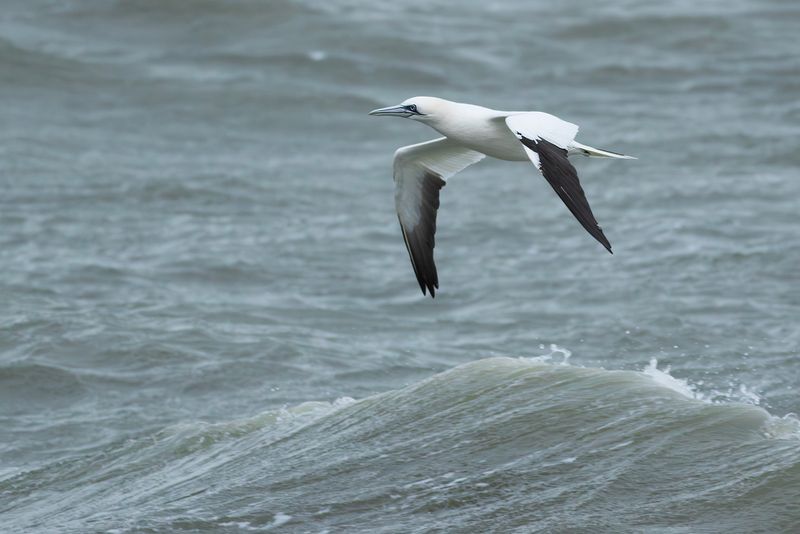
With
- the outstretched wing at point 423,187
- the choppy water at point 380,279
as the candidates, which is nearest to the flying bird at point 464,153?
the outstretched wing at point 423,187

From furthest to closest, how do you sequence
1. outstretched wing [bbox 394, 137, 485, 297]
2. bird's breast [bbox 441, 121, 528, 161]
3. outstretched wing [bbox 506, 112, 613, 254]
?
outstretched wing [bbox 394, 137, 485, 297] < bird's breast [bbox 441, 121, 528, 161] < outstretched wing [bbox 506, 112, 613, 254]

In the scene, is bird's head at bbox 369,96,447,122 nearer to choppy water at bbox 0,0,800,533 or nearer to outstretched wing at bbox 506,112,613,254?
outstretched wing at bbox 506,112,613,254

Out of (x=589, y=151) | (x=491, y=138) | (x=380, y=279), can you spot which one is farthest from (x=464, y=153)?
(x=380, y=279)

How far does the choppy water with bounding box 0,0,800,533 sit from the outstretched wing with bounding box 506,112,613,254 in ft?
4.18

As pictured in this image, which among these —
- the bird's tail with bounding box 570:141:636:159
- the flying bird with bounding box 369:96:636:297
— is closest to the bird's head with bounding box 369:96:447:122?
the flying bird with bounding box 369:96:636:297

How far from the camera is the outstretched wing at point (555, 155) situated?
6.48 metres

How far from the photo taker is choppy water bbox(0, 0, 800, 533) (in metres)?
6.82

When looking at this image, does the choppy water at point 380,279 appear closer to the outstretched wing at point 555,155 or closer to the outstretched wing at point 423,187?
the outstretched wing at point 423,187

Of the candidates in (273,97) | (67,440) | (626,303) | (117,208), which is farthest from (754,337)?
(273,97)

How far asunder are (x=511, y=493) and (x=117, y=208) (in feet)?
28.6

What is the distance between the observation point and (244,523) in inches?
257

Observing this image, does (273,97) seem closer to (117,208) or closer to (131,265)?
(117,208)

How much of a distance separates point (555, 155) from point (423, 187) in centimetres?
221

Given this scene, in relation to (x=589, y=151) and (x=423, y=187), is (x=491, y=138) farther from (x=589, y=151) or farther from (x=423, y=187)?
(x=423, y=187)
